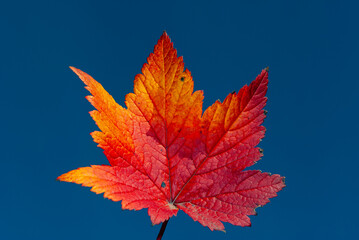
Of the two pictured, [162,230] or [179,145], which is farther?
[179,145]

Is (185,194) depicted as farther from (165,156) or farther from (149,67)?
(149,67)

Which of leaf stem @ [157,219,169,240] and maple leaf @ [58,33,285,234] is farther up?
maple leaf @ [58,33,285,234]

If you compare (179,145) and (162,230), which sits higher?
(179,145)

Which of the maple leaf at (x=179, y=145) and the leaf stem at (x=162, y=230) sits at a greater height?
the maple leaf at (x=179, y=145)

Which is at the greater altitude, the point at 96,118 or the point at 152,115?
the point at 152,115

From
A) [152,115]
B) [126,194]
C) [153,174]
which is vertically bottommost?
[126,194]

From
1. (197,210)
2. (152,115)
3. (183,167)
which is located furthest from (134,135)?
(197,210)

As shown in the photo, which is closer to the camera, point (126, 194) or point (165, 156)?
point (126, 194)
